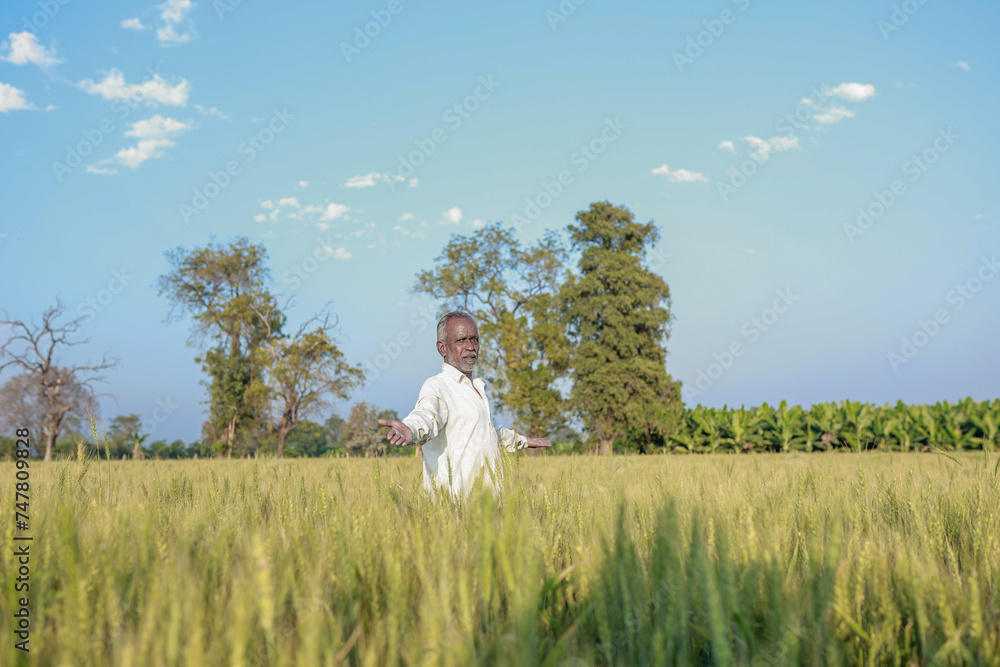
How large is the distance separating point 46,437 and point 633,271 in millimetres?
32615

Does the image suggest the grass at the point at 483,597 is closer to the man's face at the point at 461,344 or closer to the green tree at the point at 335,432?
the man's face at the point at 461,344

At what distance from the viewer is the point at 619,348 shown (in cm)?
2711

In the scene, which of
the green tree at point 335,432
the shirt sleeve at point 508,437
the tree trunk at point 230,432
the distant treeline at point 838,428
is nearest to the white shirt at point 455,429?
the shirt sleeve at point 508,437

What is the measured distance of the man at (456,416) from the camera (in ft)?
11.6

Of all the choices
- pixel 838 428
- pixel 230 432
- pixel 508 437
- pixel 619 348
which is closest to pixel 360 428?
pixel 230 432

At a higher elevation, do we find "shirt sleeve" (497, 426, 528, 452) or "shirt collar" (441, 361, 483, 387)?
"shirt collar" (441, 361, 483, 387)

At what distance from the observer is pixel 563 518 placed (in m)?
2.28

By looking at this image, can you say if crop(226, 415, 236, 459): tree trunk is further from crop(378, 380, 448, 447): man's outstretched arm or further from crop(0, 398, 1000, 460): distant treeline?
crop(378, 380, 448, 447): man's outstretched arm

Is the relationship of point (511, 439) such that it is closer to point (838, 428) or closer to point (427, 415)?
point (427, 415)

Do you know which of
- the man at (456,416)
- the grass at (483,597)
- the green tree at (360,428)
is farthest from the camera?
the green tree at (360,428)

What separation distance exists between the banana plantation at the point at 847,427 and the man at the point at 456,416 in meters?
15.8

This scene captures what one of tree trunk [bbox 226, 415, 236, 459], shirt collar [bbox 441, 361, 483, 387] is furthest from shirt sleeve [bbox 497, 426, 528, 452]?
tree trunk [bbox 226, 415, 236, 459]

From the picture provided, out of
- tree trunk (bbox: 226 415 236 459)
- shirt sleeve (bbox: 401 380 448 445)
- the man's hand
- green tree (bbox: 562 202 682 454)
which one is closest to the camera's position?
the man's hand

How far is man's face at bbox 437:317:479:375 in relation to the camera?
3.91 meters
